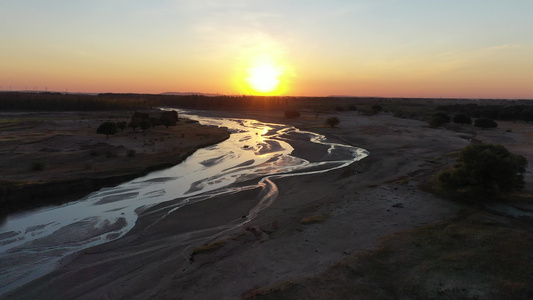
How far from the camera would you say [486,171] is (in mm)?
17672

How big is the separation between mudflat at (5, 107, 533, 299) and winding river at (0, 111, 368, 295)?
1.09 meters

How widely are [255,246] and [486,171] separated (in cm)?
1347

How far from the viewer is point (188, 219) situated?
18312 mm

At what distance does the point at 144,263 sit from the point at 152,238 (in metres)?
2.68

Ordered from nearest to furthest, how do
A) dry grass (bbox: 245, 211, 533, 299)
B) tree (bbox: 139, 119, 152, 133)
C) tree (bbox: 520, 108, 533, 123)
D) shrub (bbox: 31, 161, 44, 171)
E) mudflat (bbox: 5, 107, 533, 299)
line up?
dry grass (bbox: 245, 211, 533, 299), mudflat (bbox: 5, 107, 533, 299), shrub (bbox: 31, 161, 44, 171), tree (bbox: 139, 119, 152, 133), tree (bbox: 520, 108, 533, 123)

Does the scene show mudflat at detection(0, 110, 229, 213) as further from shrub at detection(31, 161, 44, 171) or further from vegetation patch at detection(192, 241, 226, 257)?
vegetation patch at detection(192, 241, 226, 257)

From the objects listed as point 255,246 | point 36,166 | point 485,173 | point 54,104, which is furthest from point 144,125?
point 54,104

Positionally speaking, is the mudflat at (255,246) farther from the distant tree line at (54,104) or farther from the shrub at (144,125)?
the distant tree line at (54,104)

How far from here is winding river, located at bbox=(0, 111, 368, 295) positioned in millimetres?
14422

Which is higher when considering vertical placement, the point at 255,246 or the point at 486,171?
the point at 486,171

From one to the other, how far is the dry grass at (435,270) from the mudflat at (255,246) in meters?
0.13

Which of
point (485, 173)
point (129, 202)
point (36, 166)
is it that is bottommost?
point (129, 202)

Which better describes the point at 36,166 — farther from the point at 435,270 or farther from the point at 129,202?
the point at 435,270

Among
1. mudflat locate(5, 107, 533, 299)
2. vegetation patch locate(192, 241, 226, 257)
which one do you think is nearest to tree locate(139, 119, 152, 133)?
mudflat locate(5, 107, 533, 299)
